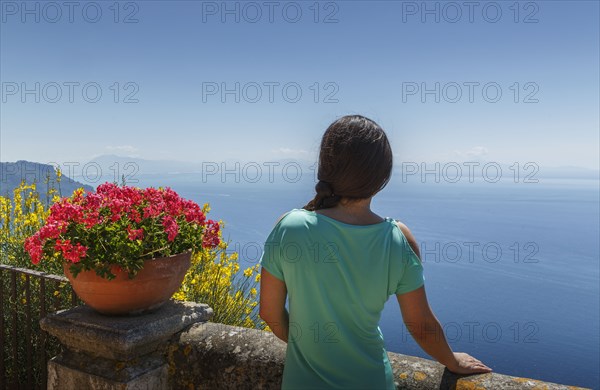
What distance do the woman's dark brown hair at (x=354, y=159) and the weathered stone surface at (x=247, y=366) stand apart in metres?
0.87

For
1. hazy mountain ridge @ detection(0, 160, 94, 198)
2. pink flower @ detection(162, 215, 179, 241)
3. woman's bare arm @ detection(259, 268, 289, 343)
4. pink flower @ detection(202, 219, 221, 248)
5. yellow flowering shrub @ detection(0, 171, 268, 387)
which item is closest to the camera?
woman's bare arm @ detection(259, 268, 289, 343)

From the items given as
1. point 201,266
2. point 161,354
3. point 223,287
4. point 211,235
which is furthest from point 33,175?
point 161,354

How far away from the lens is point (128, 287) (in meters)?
2.23

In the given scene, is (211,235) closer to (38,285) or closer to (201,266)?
(201,266)

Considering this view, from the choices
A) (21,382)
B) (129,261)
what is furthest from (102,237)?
(21,382)

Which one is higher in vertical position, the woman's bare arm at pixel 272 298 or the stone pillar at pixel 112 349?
the woman's bare arm at pixel 272 298

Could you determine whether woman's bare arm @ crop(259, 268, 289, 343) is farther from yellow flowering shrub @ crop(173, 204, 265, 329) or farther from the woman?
yellow flowering shrub @ crop(173, 204, 265, 329)

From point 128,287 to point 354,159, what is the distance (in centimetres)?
140

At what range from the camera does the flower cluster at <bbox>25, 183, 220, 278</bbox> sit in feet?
7.15

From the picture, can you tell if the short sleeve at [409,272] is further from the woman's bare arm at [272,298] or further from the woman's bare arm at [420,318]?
the woman's bare arm at [272,298]

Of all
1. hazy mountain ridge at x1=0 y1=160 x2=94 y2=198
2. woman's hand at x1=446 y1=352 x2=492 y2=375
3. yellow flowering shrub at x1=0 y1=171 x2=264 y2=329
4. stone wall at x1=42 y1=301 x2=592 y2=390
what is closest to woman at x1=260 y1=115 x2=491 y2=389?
woman's hand at x1=446 y1=352 x2=492 y2=375

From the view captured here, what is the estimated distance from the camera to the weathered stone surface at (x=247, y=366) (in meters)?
1.78

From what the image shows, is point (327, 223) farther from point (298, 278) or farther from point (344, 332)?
point (344, 332)

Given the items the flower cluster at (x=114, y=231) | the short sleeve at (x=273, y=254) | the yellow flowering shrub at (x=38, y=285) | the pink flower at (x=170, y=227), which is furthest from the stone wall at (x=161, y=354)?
the yellow flowering shrub at (x=38, y=285)
